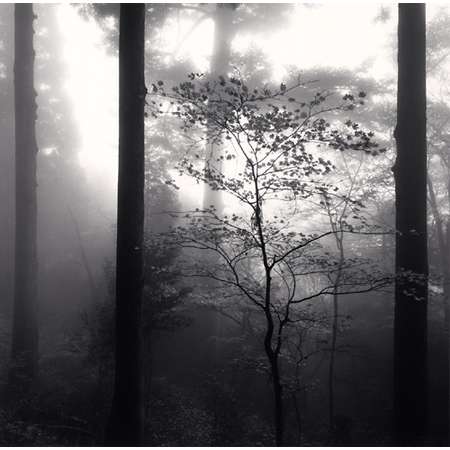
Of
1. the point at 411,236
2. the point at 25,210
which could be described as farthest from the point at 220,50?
the point at 411,236

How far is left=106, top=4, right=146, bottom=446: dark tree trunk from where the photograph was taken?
6043mm

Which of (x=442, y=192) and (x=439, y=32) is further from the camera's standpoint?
(x=442, y=192)

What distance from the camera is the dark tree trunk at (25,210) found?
10.3 m

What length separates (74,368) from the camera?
39.1 feet

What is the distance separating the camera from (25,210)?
34.2 feet

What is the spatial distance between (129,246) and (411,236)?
4148mm

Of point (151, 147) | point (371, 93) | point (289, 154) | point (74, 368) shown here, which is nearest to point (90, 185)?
point (151, 147)

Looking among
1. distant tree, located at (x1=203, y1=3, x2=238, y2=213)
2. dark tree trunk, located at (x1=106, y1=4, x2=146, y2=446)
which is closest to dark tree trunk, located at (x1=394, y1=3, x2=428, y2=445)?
dark tree trunk, located at (x1=106, y1=4, x2=146, y2=446)

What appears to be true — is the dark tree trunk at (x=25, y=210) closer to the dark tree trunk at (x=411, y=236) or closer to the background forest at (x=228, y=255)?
the background forest at (x=228, y=255)

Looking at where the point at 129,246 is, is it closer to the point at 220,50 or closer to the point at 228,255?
the point at 228,255

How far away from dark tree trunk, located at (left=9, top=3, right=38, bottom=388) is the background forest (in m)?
0.04

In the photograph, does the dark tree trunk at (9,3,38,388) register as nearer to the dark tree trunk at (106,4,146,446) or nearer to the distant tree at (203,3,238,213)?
the dark tree trunk at (106,4,146,446)

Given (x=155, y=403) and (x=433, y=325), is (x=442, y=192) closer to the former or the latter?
(x=433, y=325)

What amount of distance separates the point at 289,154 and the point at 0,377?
9319 mm
